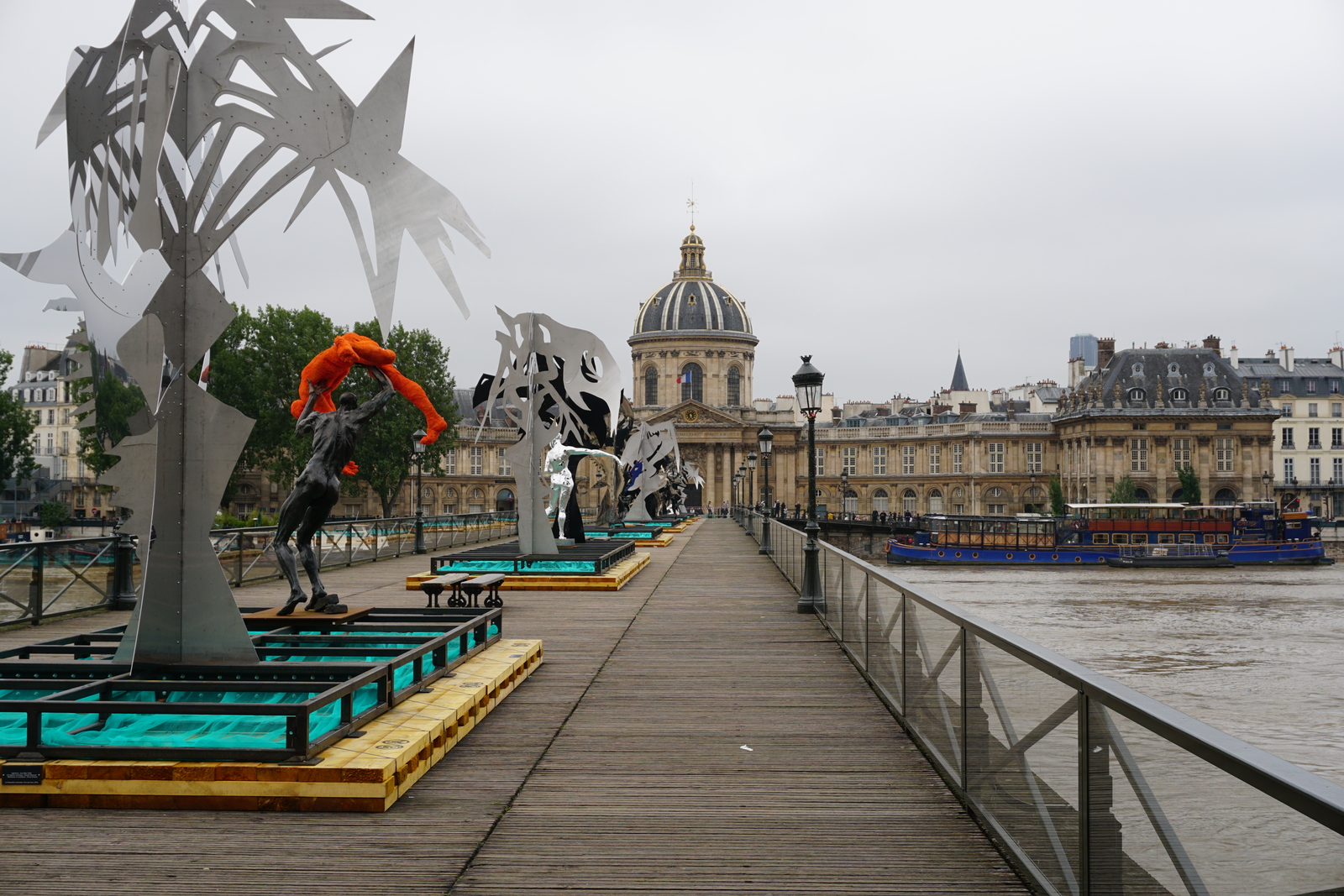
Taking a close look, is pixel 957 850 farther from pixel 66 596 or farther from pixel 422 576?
pixel 422 576

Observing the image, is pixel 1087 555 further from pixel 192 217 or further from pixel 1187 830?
Answer: pixel 1187 830

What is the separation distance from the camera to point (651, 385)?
4990 inches

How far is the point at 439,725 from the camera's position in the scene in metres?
6.39

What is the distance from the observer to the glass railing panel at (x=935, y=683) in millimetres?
5941

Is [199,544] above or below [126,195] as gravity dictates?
below

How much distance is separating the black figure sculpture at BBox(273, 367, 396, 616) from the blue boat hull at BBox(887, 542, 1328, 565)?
57929 mm

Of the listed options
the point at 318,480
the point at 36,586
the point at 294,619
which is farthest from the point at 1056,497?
the point at 294,619

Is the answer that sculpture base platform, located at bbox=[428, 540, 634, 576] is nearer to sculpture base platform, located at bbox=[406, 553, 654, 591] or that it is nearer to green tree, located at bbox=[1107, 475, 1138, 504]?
sculpture base platform, located at bbox=[406, 553, 654, 591]

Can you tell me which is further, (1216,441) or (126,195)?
(1216,441)

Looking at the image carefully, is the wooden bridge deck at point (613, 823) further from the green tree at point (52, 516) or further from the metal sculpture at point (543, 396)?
the green tree at point (52, 516)

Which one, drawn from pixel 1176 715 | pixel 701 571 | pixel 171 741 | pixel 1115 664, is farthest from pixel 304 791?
pixel 1115 664

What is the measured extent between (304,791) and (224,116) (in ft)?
15.2

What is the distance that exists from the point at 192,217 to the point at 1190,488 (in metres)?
101

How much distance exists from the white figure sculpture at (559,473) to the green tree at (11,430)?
41598mm
